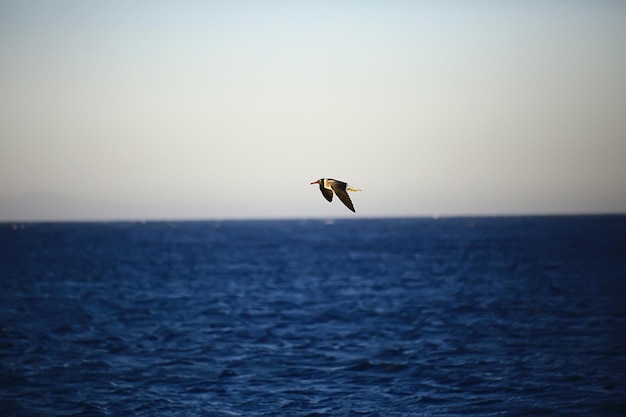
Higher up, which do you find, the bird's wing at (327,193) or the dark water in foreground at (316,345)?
the bird's wing at (327,193)

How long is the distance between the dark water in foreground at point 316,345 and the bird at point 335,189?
1376cm

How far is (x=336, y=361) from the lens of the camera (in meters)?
33.5

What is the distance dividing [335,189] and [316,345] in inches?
965

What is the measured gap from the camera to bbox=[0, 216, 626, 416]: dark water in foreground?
89.1 feet

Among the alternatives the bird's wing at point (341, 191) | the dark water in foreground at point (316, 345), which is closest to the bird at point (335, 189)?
the bird's wing at point (341, 191)

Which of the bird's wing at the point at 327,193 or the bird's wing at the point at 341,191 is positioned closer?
the bird's wing at the point at 341,191

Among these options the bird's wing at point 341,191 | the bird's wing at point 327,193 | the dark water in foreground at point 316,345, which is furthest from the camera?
the dark water in foreground at point 316,345

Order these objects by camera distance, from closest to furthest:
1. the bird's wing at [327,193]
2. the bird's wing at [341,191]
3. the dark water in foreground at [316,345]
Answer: the bird's wing at [341,191] → the bird's wing at [327,193] → the dark water in foreground at [316,345]

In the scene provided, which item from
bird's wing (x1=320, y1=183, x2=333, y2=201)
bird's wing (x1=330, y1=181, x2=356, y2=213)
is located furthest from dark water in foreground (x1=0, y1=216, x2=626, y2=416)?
bird's wing (x1=330, y1=181, x2=356, y2=213)

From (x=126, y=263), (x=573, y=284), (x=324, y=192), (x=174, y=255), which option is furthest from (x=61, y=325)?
(x=174, y=255)

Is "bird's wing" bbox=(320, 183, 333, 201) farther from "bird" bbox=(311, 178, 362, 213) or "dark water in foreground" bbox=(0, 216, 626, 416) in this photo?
"dark water in foreground" bbox=(0, 216, 626, 416)

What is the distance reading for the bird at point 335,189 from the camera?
13250 mm

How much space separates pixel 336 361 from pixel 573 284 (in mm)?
40293

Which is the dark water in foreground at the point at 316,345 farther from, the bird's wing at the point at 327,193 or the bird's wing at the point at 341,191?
the bird's wing at the point at 341,191
